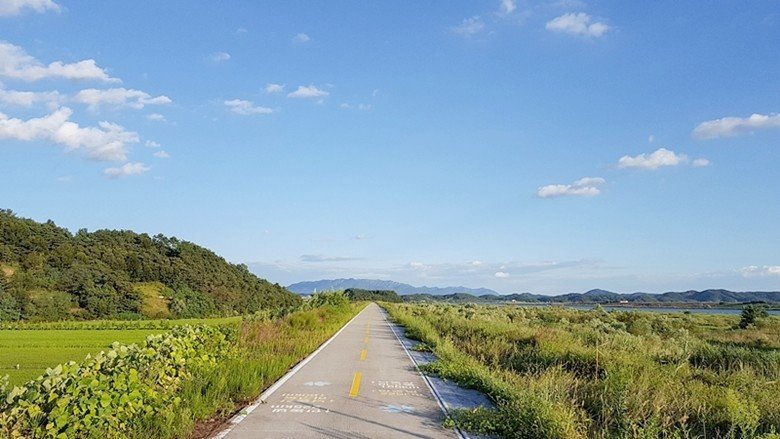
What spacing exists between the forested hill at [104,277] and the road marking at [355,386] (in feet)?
188

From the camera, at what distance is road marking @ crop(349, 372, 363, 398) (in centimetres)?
1102

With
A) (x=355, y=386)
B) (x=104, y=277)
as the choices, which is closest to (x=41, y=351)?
(x=355, y=386)

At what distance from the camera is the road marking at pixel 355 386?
434 inches

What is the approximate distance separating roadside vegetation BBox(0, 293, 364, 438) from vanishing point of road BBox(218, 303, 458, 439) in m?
0.61

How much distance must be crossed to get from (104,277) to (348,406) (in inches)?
2897

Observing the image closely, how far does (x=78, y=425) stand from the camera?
6.13 metres

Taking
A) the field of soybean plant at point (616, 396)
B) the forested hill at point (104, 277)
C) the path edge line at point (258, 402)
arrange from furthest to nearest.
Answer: the forested hill at point (104, 277) < the path edge line at point (258, 402) < the field of soybean plant at point (616, 396)

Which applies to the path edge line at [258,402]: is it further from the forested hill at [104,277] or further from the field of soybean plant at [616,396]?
the forested hill at [104,277]

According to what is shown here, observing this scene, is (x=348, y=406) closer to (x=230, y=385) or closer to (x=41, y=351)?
(x=230, y=385)

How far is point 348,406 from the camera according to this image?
31.8 ft

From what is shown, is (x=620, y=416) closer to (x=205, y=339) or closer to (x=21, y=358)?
(x=205, y=339)

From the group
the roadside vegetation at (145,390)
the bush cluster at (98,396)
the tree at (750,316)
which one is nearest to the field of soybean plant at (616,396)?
the roadside vegetation at (145,390)

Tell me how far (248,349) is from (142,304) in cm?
6542

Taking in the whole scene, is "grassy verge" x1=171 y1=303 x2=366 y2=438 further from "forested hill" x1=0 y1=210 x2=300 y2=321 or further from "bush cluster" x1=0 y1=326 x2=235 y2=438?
"forested hill" x1=0 y1=210 x2=300 y2=321
